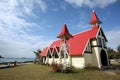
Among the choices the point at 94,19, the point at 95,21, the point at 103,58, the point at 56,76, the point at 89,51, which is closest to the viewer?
the point at 56,76

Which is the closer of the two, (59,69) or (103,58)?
(59,69)

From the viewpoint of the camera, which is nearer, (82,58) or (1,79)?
(1,79)

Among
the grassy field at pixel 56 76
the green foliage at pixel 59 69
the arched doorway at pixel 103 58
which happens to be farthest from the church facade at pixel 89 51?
the grassy field at pixel 56 76

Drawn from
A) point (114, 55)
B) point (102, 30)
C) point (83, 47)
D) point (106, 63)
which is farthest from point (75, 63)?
point (114, 55)

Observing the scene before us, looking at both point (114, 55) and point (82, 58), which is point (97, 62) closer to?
point (82, 58)

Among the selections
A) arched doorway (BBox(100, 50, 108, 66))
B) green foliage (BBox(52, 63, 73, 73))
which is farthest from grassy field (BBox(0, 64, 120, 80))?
arched doorway (BBox(100, 50, 108, 66))

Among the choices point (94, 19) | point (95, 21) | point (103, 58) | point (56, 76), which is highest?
point (94, 19)

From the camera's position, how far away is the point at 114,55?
48.8 m

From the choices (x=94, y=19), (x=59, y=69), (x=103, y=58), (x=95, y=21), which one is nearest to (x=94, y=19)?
(x=94, y=19)

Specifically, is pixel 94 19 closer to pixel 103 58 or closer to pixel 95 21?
pixel 95 21

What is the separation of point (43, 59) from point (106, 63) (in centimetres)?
2113

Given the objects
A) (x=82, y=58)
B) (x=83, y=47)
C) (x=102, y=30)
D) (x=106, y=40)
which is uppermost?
(x=102, y=30)

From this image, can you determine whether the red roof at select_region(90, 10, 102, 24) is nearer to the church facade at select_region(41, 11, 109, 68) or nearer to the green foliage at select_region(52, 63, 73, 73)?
the church facade at select_region(41, 11, 109, 68)

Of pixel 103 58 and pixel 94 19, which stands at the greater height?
pixel 94 19
